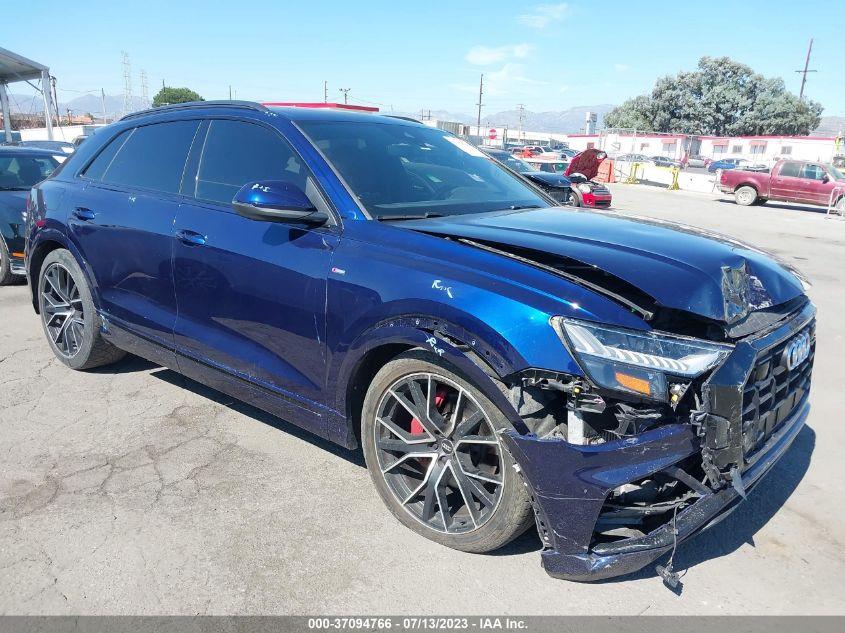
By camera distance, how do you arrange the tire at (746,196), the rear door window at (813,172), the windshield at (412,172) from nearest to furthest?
the windshield at (412,172) → the rear door window at (813,172) → the tire at (746,196)

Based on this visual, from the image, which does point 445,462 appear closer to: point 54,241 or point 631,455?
point 631,455

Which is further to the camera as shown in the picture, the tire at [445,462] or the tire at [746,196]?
the tire at [746,196]

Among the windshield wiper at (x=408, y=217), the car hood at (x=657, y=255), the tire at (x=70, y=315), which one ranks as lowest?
the tire at (x=70, y=315)

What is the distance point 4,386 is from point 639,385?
172 inches

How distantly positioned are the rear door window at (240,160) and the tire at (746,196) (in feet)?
75.7

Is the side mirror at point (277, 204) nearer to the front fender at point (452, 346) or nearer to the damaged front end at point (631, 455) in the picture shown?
the front fender at point (452, 346)

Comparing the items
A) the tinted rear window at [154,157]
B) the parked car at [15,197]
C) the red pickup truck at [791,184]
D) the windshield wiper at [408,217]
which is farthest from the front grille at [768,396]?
the red pickup truck at [791,184]

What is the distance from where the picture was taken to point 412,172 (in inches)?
136

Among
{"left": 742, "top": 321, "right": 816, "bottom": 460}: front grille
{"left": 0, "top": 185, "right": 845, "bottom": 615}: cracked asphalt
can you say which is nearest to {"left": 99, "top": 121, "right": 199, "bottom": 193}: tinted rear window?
{"left": 0, "top": 185, "right": 845, "bottom": 615}: cracked asphalt

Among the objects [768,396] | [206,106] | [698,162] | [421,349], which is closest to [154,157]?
[206,106]

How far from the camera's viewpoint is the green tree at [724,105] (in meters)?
65.9

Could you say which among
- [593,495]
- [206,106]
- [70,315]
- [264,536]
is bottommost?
[264,536]

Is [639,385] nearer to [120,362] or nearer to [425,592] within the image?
[425,592]

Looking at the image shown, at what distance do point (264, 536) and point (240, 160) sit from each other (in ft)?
6.32
